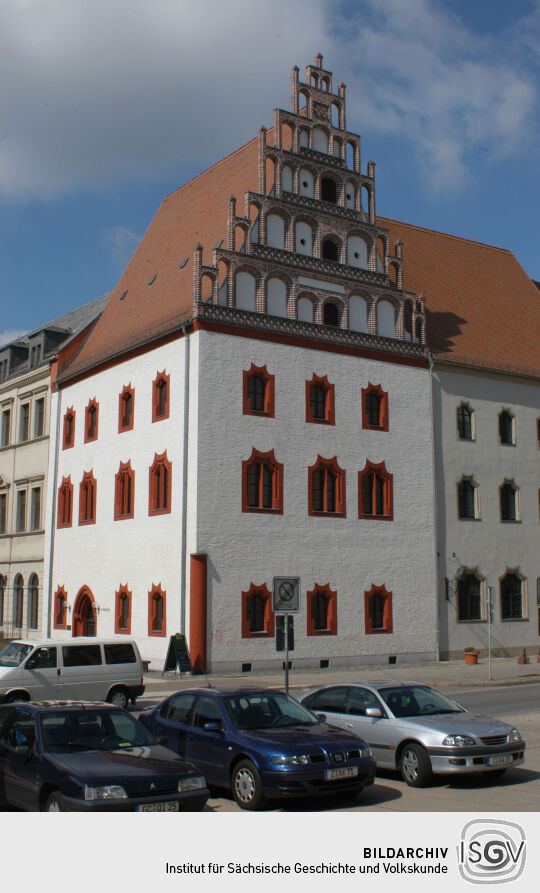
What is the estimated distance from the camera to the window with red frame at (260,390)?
3278 cm

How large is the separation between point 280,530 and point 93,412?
37.2ft

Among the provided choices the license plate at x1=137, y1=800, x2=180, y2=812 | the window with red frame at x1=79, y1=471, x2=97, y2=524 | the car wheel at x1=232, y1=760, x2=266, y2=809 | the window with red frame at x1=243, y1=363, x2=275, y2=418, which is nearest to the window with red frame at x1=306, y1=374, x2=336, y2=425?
the window with red frame at x1=243, y1=363, x2=275, y2=418

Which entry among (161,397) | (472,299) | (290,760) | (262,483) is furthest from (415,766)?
(472,299)

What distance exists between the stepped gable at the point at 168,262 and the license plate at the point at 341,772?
23822mm

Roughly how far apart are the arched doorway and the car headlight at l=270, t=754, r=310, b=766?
27407mm

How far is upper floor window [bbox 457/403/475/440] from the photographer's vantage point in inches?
1526

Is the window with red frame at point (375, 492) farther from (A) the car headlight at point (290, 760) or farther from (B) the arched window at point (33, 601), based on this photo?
(A) the car headlight at point (290, 760)

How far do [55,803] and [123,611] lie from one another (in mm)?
25820

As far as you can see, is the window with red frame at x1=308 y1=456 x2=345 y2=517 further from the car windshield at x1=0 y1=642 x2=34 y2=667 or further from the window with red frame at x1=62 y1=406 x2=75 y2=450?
the car windshield at x1=0 y1=642 x2=34 y2=667

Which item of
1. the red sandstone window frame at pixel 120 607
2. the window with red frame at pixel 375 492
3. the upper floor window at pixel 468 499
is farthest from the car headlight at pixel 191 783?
the upper floor window at pixel 468 499

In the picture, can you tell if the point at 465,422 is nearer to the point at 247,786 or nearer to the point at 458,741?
the point at 458,741

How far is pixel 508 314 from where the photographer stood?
145 feet
